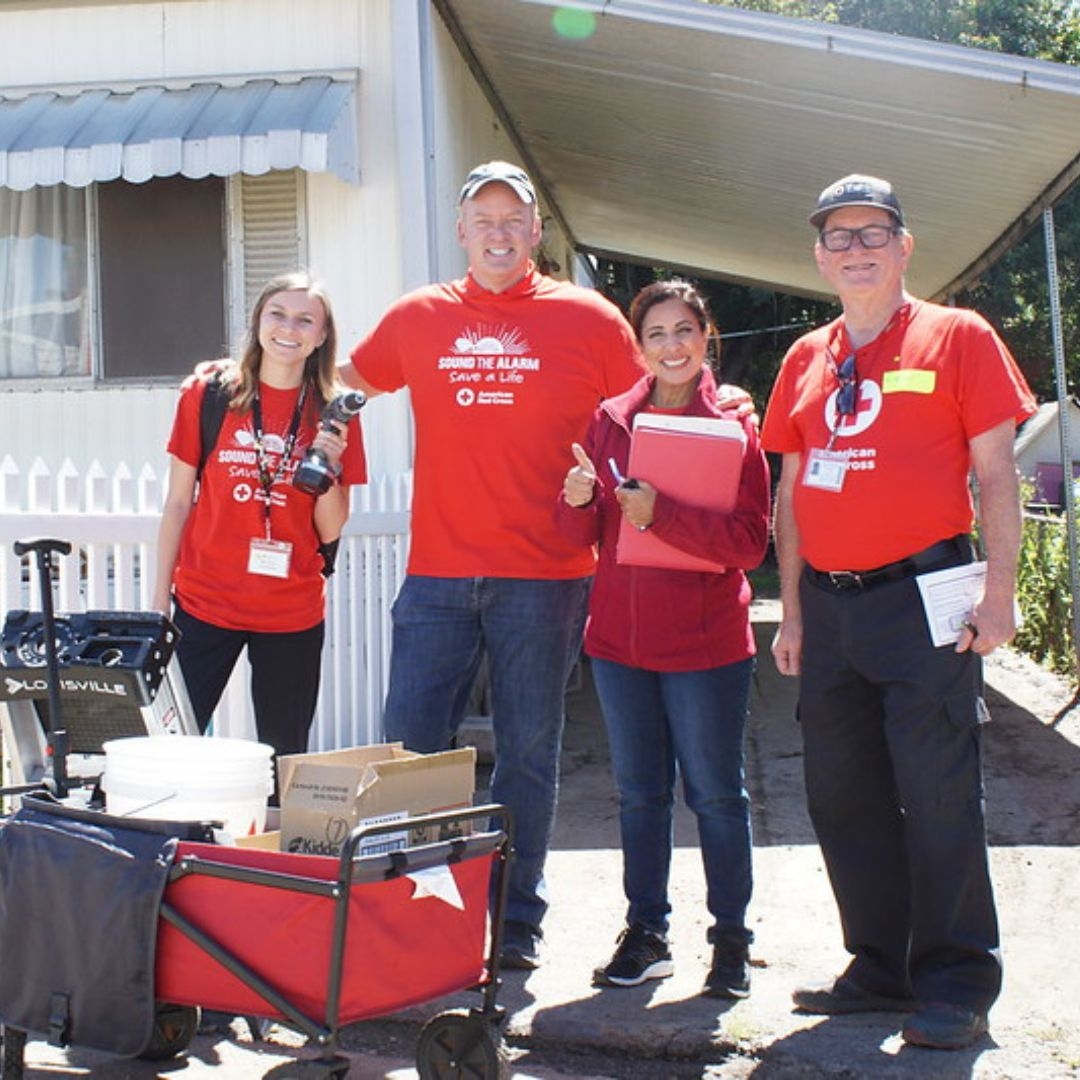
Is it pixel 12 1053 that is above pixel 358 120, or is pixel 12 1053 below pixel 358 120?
below

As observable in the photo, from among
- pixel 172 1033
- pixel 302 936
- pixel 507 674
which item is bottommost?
pixel 172 1033

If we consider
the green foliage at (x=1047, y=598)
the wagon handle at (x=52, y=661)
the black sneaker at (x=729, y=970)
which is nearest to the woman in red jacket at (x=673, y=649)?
the black sneaker at (x=729, y=970)

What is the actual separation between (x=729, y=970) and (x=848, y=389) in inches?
62.8

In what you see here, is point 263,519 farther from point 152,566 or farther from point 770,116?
point 770,116

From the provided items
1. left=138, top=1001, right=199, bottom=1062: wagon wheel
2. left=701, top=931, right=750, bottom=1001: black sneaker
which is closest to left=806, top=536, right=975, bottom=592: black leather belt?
left=701, top=931, right=750, bottom=1001: black sneaker

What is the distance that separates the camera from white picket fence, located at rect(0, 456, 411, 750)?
5719mm

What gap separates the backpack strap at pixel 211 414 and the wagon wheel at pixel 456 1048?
178cm

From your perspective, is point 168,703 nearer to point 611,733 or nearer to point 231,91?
point 611,733

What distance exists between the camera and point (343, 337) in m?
7.50

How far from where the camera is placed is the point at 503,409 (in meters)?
3.92

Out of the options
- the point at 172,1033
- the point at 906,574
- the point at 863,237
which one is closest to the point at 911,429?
the point at 906,574

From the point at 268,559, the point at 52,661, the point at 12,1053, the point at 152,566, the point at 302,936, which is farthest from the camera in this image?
the point at 152,566

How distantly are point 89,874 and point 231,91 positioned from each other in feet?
17.9

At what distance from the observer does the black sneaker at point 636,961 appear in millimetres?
3951
